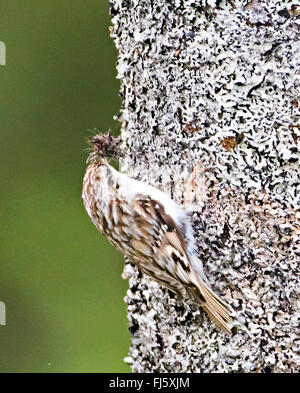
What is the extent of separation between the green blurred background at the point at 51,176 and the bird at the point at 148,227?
1648 millimetres

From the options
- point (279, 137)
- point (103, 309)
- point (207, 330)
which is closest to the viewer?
point (279, 137)

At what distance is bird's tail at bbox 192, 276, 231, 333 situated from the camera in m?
1.59

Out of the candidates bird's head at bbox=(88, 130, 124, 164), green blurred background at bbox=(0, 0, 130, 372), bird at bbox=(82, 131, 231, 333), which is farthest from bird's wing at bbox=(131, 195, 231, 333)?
green blurred background at bbox=(0, 0, 130, 372)

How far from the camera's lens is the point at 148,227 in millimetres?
1711

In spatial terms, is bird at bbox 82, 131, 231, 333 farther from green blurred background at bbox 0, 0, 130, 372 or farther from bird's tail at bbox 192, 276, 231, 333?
green blurred background at bbox 0, 0, 130, 372

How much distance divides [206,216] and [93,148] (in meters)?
0.31

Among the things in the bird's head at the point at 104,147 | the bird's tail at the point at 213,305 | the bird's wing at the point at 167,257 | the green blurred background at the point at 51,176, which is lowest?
the bird's tail at the point at 213,305

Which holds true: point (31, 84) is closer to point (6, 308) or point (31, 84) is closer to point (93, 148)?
point (6, 308)

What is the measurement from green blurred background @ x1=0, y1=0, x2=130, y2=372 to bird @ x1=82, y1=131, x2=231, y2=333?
5.41 ft

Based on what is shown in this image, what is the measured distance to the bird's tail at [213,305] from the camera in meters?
1.59

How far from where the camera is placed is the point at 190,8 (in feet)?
5.23

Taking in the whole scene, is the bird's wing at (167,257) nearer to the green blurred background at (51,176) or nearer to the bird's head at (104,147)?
the bird's head at (104,147)

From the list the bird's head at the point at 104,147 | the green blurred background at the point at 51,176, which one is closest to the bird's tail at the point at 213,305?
the bird's head at the point at 104,147
